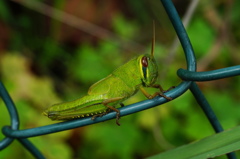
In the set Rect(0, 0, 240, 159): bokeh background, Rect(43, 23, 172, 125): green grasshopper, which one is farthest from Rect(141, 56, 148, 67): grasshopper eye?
Rect(0, 0, 240, 159): bokeh background

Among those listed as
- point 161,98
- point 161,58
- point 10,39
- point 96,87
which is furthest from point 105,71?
point 161,98

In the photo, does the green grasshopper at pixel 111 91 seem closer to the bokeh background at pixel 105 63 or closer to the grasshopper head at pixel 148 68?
the grasshopper head at pixel 148 68

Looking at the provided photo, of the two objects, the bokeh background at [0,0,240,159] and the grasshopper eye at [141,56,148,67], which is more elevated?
the bokeh background at [0,0,240,159]

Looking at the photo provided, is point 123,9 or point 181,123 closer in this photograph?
point 181,123

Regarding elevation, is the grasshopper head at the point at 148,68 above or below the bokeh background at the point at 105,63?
below

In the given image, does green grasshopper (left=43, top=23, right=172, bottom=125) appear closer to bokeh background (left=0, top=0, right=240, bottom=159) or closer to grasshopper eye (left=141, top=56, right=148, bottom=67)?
grasshopper eye (left=141, top=56, right=148, bottom=67)

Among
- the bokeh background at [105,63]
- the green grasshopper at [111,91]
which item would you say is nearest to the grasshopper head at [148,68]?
the green grasshopper at [111,91]

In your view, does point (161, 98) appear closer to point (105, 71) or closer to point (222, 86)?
point (105, 71)

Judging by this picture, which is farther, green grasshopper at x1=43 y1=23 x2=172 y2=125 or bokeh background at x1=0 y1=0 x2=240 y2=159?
bokeh background at x1=0 y1=0 x2=240 y2=159
